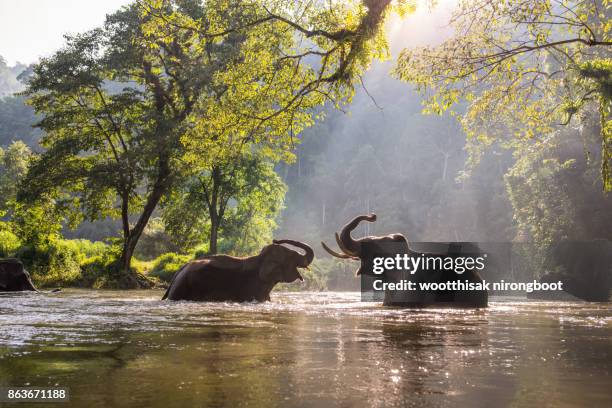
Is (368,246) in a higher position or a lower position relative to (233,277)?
higher

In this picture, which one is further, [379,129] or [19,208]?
[379,129]

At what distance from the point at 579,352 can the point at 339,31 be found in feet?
35.5

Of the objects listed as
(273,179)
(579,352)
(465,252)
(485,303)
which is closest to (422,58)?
(465,252)

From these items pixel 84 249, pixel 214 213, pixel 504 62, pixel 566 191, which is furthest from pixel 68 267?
pixel 566 191

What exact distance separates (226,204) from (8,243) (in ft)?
34.9

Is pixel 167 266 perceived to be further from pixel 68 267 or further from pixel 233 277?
pixel 233 277

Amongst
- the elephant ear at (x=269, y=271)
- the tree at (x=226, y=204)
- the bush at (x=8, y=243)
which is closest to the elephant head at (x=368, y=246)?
the elephant ear at (x=269, y=271)

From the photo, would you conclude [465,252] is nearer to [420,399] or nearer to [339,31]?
[339,31]

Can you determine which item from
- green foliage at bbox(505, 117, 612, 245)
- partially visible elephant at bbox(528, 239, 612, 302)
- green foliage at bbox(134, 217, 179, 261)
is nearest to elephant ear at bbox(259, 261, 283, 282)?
partially visible elephant at bbox(528, 239, 612, 302)

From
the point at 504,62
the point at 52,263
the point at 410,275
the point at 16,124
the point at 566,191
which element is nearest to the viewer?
the point at 410,275

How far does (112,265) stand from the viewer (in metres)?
Answer: 28.4

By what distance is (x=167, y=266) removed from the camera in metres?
30.9

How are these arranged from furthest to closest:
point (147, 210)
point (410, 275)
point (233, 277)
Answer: point (147, 210) < point (233, 277) < point (410, 275)

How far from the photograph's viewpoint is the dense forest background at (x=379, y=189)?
3269 centimetres
